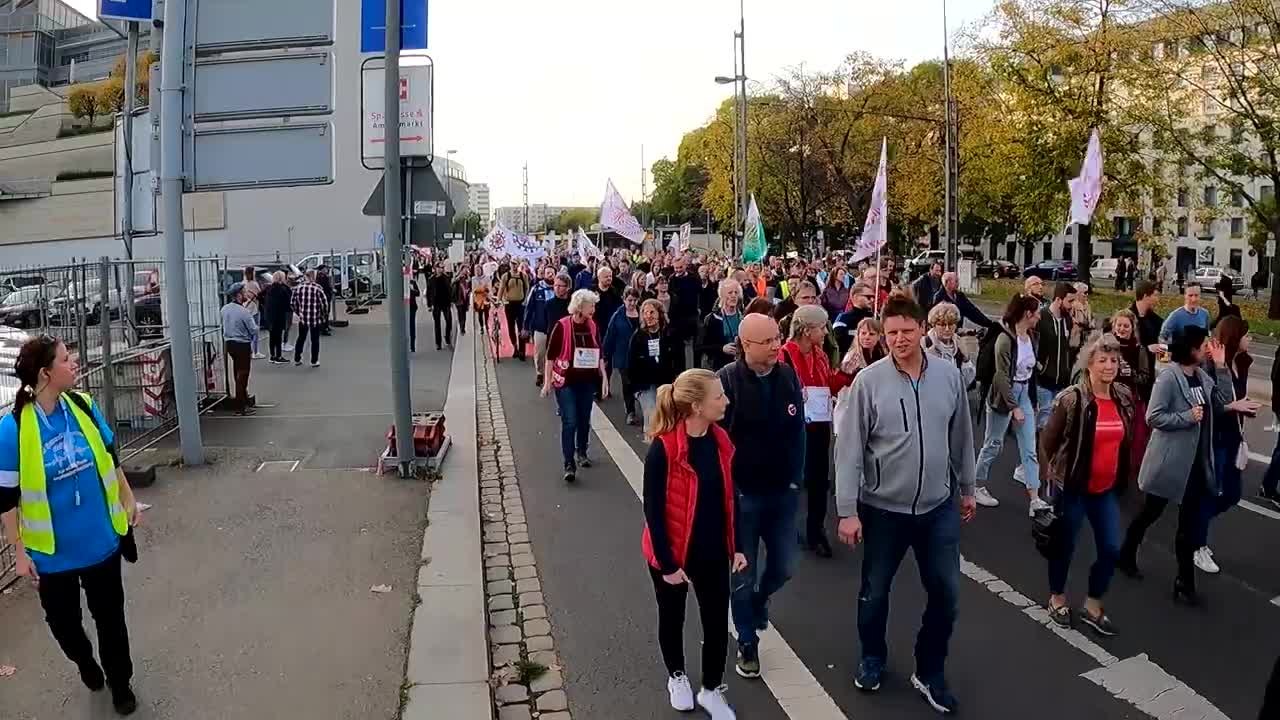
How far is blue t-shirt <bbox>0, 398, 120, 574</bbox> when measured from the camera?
4.38 metres

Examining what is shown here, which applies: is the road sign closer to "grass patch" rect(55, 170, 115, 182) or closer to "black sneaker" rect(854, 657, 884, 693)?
"black sneaker" rect(854, 657, 884, 693)

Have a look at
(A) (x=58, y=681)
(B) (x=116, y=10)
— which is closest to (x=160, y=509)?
(A) (x=58, y=681)

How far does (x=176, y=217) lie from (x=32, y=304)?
1.36m

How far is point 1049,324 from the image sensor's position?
8.65 m

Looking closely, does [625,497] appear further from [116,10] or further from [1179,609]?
[116,10]

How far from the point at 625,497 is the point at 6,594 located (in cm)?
432

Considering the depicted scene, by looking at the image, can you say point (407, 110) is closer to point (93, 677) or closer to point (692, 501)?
point (93, 677)

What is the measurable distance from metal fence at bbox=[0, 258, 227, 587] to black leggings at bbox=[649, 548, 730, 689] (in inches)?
162

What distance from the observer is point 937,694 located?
4742 millimetres

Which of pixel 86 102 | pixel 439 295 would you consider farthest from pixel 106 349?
pixel 86 102

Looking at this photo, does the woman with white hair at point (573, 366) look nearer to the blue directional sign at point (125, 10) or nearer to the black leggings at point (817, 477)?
the black leggings at point (817, 477)

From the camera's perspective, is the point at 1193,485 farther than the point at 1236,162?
No

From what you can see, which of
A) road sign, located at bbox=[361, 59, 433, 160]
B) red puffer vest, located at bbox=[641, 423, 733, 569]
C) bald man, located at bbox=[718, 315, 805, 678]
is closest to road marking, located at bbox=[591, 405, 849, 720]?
bald man, located at bbox=[718, 315, 805, 678]

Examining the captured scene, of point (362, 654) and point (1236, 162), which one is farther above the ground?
point (1236, 162)
